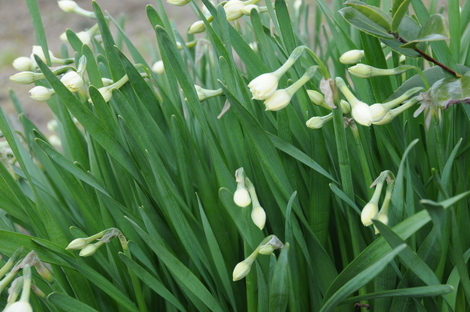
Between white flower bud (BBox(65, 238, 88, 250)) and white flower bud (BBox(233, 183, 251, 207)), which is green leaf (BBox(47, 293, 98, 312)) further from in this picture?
white flower bud (BBox(233, 183, 251, 207))

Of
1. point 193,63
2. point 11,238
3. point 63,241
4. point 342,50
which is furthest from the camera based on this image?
point 193,63

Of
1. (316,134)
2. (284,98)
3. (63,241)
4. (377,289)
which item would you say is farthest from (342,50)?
(63,241)

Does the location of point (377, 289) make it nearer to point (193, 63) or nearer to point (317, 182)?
point (317, 182)

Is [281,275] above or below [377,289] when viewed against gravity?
above

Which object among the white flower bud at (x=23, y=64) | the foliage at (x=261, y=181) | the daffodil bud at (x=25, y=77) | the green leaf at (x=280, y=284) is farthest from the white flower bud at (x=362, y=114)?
the white flower bud at (x=23, y=64)

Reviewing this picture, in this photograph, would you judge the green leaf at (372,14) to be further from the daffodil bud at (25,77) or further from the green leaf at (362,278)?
the daffodil bud at (25,77)

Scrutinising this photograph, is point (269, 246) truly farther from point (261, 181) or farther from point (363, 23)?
point (363, 23)

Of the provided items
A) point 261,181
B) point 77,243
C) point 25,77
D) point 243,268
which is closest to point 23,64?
point 25,77
